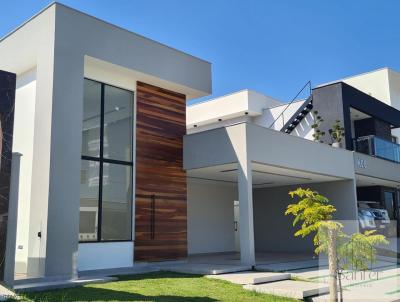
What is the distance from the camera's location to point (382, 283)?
10734mm

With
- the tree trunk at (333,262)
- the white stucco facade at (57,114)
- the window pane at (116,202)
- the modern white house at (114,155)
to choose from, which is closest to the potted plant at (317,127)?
the modern white house at (114,155)

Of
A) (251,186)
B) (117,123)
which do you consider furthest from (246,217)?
(117,123)

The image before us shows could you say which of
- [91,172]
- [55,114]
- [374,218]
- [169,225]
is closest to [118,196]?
A: [91,172]

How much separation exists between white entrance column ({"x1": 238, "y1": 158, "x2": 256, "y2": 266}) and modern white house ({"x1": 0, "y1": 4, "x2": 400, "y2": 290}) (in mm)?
30

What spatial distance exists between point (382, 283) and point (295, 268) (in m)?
2.46

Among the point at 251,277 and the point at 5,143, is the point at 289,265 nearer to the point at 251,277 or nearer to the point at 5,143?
the point at 251,277

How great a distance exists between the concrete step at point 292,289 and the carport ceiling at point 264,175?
13.9 ft

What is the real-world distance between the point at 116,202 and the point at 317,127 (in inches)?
394

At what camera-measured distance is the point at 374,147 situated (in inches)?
758

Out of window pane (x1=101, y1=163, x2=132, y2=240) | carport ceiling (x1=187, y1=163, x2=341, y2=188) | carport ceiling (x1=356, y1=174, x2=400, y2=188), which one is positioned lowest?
window pane (x1=101, y1=163, x2=132, y2=240)

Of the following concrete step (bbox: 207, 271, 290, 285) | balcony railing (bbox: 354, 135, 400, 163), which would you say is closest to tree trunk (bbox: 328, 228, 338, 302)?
concrete step (bbox: 207, 271, 290, 285)

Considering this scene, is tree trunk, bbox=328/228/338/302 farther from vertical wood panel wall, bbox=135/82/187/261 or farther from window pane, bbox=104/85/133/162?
window pane, bbox=104/85/133/162

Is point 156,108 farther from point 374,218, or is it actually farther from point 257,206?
point 374,218

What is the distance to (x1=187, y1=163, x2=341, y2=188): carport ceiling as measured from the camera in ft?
46.6
